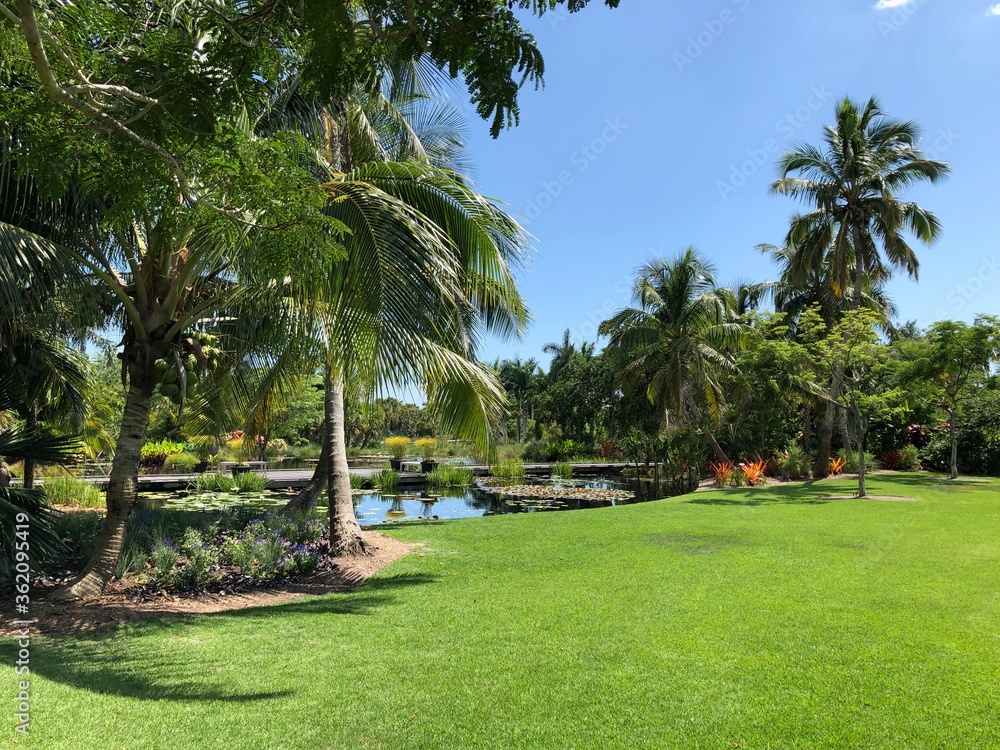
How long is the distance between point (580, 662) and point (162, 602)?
5120 mm

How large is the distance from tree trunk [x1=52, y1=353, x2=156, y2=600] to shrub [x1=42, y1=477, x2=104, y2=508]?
28.8 feet

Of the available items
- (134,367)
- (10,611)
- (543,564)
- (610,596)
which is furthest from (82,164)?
(543,564)

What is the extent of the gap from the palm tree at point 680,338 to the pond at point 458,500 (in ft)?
13.0

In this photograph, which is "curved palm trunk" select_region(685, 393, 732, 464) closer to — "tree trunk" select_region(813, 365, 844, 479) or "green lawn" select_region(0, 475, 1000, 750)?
"tree trunk" select_region(813, 365, 844, 479)

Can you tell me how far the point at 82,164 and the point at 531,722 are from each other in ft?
14.9

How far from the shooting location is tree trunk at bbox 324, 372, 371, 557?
9.18 metres

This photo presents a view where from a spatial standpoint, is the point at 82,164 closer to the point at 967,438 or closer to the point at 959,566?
the point at 959,566

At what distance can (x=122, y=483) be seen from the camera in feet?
22.1

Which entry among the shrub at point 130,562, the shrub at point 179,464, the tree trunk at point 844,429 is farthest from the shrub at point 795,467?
the shrub at point 179,464

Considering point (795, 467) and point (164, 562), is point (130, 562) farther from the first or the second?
point (795, 467)

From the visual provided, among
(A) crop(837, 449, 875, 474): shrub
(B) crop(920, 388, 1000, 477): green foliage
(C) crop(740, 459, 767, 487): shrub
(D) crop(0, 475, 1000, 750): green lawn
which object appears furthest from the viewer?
(A) crop(837, 449, 875, 474): shrub

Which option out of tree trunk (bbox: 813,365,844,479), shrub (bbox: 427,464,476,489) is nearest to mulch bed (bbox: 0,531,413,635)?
shrub (bbox: 427,464,476,489)

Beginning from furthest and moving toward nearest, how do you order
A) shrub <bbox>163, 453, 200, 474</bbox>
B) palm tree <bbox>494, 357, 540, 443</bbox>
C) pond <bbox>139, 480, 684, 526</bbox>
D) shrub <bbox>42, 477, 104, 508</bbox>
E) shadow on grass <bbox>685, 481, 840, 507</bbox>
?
palm tree <bbox>494, 357, 540, 443</bbox>
shrub <bbox>163, 453, 200, 474</bbox>
pond <bbox>139, 480, 684, 526</bbox>
shadow on grass <bbox>685, 481, 840, 507</bbox>
shrub <bbox>42, 477, 104, 508</bbox>

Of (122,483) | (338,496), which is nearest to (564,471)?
(338,496)
